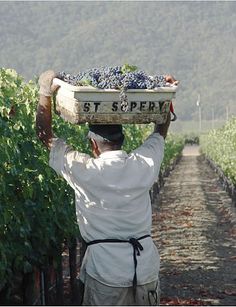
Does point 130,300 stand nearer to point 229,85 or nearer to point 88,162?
point 88,162

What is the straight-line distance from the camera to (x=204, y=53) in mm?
191250

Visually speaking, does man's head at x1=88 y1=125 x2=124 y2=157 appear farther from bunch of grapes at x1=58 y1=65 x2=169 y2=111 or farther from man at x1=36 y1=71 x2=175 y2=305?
bunch of grapes at x1=58 y1=65 x2=169 y2=111

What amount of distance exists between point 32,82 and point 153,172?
12.3 feet

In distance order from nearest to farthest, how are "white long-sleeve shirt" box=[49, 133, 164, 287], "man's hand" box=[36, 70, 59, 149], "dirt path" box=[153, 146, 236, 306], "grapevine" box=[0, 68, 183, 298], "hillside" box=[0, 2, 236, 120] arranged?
"white long-sleeve shirt" box=[49, 133, 164, 287]
"man's hand" box=[36, 70, 59, 149]
"grapevine" box=[0, 68, 183, 298]
"dirt path" box=[153, 146, 236, 306]
"hillside" box=[0, 2, 236, 120]

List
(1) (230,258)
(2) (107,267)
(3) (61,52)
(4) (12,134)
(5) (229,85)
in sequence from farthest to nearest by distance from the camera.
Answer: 1. (3) (61,52)
2. (5) (229,85)
3. (1) (230,258)
4. (4) (12,134)
5. (2) (107,267)

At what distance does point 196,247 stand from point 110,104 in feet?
32.1

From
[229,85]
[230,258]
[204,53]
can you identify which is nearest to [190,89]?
[229,85]

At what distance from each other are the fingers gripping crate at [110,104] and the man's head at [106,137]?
7cm

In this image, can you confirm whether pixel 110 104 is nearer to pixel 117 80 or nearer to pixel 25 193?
pixel 117 80

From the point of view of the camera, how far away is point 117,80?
4359 mm

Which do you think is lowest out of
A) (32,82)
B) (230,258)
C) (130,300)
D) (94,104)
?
(230,258)

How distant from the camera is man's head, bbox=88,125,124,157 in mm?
4375

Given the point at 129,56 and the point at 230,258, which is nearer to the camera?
the point at 230,258

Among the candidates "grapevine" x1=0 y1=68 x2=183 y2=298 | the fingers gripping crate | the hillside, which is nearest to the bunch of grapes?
the fingers gripping crate
